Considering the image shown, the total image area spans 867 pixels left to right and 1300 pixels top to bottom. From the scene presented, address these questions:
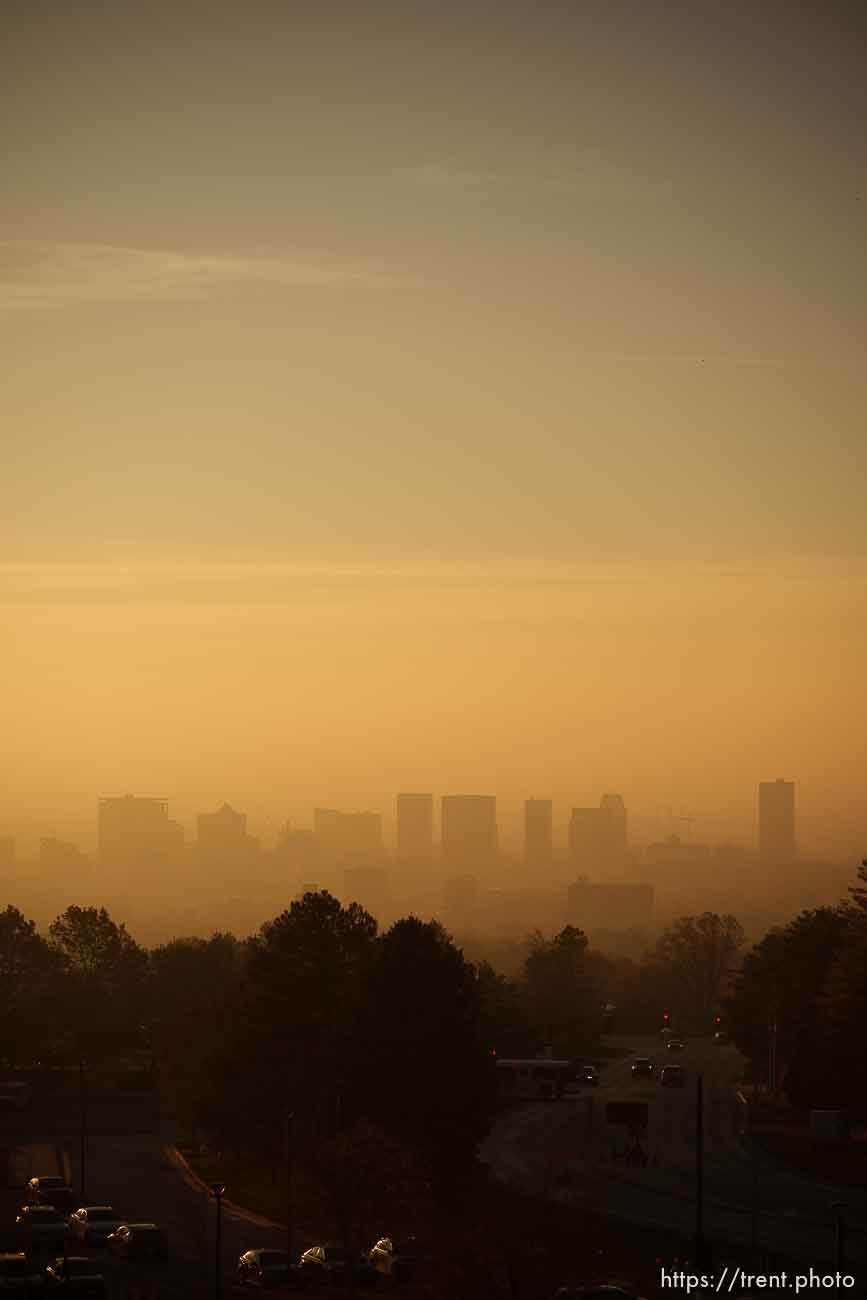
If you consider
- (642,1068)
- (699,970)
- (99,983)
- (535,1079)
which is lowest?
(642,1068)

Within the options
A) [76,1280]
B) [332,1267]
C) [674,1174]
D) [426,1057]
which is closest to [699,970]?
[674,1174]

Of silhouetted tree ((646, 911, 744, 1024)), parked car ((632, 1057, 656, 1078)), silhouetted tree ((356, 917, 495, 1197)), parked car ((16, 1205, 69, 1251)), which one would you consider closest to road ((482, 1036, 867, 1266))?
silhouetted tree ((356, 917, 495, 1197))

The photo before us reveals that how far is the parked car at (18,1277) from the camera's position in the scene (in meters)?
38.3

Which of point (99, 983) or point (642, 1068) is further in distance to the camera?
point (99, 983)

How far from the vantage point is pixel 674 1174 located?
183ft

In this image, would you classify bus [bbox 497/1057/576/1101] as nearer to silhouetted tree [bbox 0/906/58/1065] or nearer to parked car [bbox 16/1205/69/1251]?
silhouetted tree [bbox 0/906/58/1065]

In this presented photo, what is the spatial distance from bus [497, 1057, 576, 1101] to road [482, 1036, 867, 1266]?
3.35ft

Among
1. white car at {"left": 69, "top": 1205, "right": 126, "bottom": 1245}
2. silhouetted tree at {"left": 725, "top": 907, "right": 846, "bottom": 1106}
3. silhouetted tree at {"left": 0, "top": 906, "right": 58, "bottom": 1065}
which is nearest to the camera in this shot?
white car at {"left": 69, "top": 1205, "right": 126, "bottom": 1245}

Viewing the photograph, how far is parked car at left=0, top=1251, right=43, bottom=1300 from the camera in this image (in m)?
38.3

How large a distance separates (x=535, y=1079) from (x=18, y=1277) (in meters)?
46.5

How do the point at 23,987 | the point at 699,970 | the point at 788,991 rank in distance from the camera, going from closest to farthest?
the point at 788,991 → the point at 23,987 → the point at 699,970

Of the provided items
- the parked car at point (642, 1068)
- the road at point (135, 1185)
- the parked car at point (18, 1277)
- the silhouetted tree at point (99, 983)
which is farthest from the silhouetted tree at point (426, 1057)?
the silhouetted tree at point (99, 983)

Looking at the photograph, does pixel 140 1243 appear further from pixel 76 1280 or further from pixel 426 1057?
pixel 426 1057

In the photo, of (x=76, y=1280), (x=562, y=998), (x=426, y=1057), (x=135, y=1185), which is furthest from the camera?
(x=562, y=998)
